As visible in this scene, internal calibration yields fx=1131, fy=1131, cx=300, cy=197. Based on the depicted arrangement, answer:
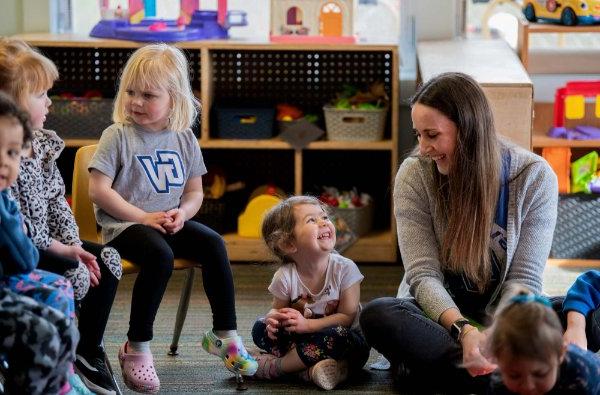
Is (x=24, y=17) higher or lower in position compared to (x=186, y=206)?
higher

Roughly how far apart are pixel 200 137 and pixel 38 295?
2083 mm

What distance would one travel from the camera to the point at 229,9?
460 cm

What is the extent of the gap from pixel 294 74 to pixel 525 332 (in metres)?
2.76

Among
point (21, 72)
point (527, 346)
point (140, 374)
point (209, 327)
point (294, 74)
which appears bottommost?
point (209, 327)

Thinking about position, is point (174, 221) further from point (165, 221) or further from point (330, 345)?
point (330, 345)

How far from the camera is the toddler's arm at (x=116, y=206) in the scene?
285 cm

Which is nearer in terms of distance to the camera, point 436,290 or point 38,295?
point 38,295

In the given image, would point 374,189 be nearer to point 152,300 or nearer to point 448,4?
point 448,4

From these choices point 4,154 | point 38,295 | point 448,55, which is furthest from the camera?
point 448,55

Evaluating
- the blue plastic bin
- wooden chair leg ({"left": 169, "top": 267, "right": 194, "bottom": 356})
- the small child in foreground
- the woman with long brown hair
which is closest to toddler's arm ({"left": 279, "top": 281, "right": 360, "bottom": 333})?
the woman with long brown hair

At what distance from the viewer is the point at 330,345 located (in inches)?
115

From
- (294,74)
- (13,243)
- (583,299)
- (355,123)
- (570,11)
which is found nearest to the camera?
(13,243)

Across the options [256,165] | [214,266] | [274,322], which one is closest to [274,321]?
[274,322]

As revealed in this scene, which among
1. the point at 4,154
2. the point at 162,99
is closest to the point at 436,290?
the point at 162,99
